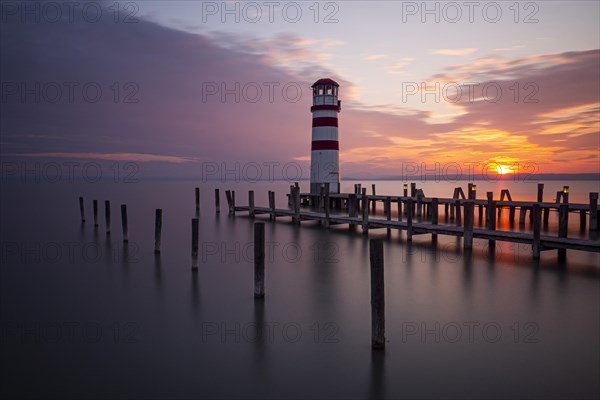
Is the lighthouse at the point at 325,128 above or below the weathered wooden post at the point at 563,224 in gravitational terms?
above

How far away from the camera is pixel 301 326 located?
8172 millimetres

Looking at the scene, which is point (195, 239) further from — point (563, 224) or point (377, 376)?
point (563, 224)

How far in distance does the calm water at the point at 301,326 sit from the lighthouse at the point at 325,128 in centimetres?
1120

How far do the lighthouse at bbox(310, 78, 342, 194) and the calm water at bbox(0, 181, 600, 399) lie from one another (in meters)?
11.2

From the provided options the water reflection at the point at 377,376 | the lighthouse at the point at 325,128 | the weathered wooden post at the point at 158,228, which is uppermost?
the lighthouse at the point at 325,128

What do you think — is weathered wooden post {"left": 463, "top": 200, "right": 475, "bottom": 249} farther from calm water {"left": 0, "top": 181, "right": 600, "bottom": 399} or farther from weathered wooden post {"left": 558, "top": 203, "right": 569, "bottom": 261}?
weathered wooden post {"left": 558, "top": 203, "right": 569, "bottom": 261}

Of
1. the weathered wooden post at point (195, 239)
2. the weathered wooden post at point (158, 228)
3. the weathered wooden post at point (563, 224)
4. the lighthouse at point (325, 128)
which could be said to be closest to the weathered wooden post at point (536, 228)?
the weathered wooden post at point (563, 224)

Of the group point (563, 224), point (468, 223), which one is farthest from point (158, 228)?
point (563, 224)

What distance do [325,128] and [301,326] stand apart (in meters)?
18.4

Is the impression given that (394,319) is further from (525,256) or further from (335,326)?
(525,256)

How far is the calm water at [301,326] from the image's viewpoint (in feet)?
19.4

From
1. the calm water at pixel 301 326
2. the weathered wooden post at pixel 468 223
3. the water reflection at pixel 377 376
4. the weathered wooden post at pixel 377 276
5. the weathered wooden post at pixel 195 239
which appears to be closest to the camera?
the water reflection at pixel 377 376

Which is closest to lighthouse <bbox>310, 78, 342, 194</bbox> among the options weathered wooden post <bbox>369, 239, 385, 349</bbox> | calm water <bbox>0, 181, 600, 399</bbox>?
calm water <bbox>0, 181, 600, 399</bbox>

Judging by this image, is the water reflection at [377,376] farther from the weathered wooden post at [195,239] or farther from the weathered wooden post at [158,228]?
the weathered wooden post at [158,228]
